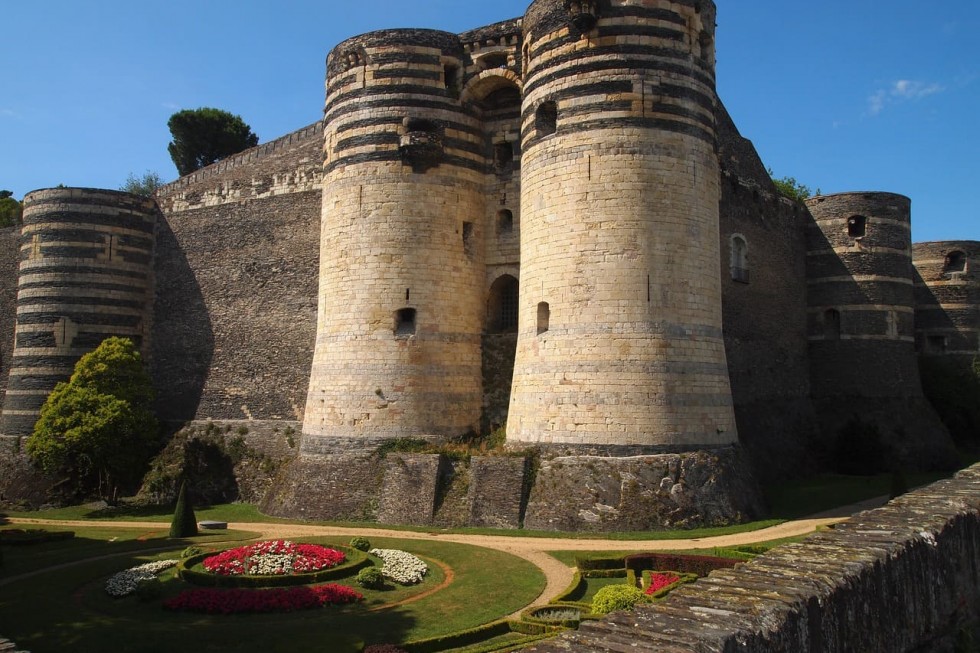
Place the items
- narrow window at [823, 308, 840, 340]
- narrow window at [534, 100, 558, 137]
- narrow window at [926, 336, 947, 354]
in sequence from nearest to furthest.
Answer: narrow window at [534, 100, 558, 137], narrow window at [823, 308, 840, 340], narrow window at [926, 336, 947, 354]

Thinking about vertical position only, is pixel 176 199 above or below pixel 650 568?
above

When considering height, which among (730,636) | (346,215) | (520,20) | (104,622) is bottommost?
(104,622)

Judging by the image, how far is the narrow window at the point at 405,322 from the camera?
25047 mm

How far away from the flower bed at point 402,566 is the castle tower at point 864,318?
843 inches

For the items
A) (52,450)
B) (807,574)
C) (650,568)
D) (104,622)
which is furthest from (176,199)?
(807,574)

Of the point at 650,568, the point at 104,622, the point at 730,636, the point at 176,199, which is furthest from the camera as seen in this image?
the point at 176,199

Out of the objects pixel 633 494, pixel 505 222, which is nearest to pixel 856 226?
pixel 505 222

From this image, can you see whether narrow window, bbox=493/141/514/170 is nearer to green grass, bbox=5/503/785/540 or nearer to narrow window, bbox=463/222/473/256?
narrow window, bbox=463/222/473/256

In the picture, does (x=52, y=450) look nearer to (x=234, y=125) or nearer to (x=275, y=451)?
(x=275, y=451)

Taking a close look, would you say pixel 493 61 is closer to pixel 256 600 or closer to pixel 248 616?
pixel 256 600

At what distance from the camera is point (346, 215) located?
25.8 metres

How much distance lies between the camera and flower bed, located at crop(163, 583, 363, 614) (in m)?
14.1

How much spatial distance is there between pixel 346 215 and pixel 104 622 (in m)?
14.9

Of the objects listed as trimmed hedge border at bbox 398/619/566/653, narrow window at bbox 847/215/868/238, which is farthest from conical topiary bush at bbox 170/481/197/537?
narrow window at bbox 847/215/868/238
